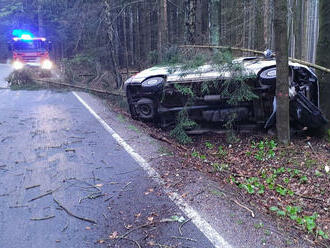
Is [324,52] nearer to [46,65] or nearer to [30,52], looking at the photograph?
[46,65]

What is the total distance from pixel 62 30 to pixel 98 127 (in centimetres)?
2814

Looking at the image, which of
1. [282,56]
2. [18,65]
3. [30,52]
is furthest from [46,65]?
[282,56]

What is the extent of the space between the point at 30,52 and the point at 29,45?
33.5 inches

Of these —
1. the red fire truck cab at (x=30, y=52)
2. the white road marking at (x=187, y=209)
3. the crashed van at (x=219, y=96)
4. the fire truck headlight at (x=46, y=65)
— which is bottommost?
the white road marking at (x=187, y=209)

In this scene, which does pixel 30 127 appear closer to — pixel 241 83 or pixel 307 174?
pixel 241 83

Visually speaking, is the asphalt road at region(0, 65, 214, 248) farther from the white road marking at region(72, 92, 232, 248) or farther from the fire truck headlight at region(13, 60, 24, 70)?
the fire truck headlight at region(13, 60, 24, 70)

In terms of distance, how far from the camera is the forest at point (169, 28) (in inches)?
523

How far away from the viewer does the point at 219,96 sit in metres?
7.23

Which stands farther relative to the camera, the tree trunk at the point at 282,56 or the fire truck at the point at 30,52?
the fire truck at the point at 30,52

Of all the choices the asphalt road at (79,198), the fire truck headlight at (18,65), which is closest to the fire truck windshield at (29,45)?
the fire truck headlight at (18,65)

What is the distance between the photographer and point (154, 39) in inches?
982

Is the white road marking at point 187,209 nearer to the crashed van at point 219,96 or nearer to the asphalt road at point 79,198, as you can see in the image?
the asphalt road at point 79,198

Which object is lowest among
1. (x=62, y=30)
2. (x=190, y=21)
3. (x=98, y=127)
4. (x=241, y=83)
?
(x=98, y=127)

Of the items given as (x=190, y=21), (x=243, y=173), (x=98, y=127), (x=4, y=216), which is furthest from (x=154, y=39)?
(x=4, y=216)
